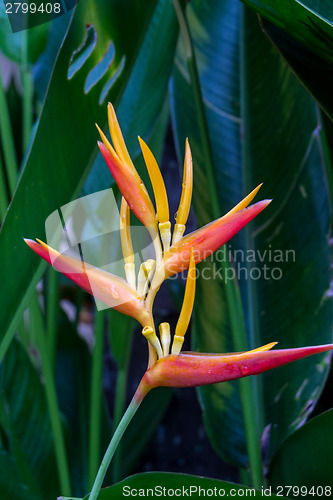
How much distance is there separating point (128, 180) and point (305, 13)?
5.8 inches

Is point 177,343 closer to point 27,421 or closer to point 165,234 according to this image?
point 165,234

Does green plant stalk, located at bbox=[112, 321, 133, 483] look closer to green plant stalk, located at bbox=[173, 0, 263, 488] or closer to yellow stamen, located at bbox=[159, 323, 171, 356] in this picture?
green plant stalk, located at bbox=[173, 0, 263, 488]

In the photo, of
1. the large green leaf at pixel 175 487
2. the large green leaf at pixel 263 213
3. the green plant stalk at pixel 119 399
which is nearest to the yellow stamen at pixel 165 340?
the large green leaf at pixel 175 487

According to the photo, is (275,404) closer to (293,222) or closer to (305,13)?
(293,222)

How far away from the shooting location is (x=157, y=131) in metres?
0.70

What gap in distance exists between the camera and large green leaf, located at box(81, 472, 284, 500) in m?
0.36

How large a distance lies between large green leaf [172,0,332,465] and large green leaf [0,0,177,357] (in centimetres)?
13

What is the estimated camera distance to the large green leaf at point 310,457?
1.42 feet

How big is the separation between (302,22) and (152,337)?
208 mm

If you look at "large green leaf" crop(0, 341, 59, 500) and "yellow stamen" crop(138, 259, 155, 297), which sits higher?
"yellow stamen" crop(138, 259, 155, 297)


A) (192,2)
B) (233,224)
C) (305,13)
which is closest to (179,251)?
(233,224)

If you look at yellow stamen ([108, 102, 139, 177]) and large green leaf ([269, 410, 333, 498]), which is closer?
yellow stamen ([108, 102, 139, 177])

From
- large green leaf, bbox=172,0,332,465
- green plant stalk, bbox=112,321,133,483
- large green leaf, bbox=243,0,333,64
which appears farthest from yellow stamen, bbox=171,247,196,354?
green plant stalk, bbox=112,321,133,483

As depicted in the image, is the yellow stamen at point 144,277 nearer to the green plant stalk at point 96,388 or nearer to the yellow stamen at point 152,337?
the yellow stamen at point 152,337
